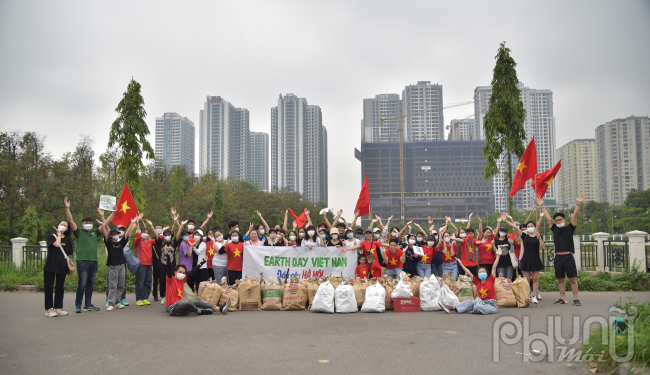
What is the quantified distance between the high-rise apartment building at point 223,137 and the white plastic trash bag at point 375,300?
284ft

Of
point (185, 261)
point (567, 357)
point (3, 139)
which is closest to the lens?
point (567, 357)

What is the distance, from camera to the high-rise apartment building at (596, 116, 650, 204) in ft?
193

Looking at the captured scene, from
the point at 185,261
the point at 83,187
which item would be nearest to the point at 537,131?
the point at 83,187

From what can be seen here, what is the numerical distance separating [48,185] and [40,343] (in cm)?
2024

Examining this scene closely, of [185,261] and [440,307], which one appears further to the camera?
[185,261]

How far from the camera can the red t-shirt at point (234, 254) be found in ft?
35.0

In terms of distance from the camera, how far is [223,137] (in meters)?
95.1

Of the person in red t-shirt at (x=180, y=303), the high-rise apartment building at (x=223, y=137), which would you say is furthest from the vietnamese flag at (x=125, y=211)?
the high-rise apartment building at (x=223, y=137)

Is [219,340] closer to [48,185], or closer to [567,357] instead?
[567,357]

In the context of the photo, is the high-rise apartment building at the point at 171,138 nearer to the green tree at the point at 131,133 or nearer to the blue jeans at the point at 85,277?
the green tree at the point at 131,133

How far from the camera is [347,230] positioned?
11.3 metres

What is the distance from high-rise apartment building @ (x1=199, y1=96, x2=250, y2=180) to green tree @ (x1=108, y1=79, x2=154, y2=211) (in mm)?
78426

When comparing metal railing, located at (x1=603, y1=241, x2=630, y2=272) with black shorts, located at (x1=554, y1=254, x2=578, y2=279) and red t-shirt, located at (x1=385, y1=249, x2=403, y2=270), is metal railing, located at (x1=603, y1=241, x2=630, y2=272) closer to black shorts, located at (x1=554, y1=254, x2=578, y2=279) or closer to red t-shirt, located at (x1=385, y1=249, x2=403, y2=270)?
black shorts, located at (x1=554, y1=254, x2=578, y2=279)

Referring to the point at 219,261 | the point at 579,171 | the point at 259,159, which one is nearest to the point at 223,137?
the point at 259,159
